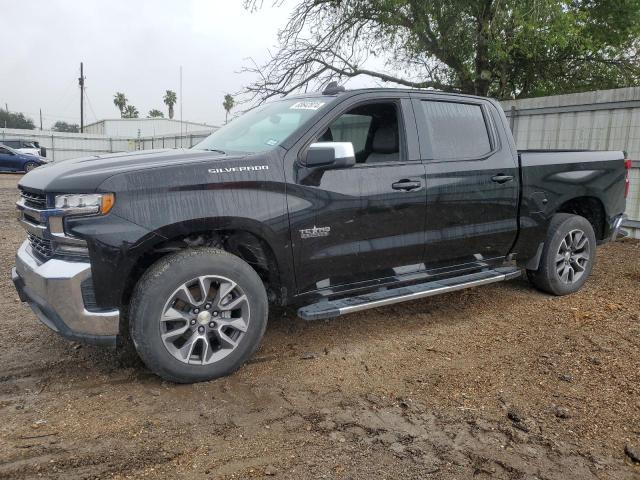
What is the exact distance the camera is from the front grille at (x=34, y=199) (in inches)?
127

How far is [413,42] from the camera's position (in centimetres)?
1229

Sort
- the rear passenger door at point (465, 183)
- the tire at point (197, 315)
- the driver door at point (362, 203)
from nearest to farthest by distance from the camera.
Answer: the tire at point (197, 315) < the driver door at point (362, 203) < the rear passenger door at point (465, 183)

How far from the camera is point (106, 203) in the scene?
10.1 ft

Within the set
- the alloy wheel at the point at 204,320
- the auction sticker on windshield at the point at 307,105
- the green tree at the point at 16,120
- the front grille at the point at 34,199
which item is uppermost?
the green tree at the point at 16,120

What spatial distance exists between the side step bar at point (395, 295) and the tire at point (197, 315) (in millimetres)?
390

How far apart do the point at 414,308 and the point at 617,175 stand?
2699mm

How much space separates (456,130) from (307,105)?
1.40 metres

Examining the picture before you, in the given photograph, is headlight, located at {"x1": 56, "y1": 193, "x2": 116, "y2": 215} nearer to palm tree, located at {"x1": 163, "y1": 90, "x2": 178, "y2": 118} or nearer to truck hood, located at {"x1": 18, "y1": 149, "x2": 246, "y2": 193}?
truck hood, located at {"x1": 18, "y1": 149, "x2": 246, "y2": 193}

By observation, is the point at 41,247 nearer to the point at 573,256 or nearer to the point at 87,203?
the point at 87,203

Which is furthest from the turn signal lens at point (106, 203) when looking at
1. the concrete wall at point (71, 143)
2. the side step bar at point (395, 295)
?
the concrete wall at point (71, 143)

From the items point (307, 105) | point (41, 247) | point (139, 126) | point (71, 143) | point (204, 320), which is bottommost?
point (204, 320)

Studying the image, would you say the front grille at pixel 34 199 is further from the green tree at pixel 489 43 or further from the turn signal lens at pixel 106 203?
the green tree at pixel 489 43

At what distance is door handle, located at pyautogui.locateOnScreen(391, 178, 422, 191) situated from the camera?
13.1 ft

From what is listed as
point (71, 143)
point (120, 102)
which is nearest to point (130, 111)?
point (120, 102)
